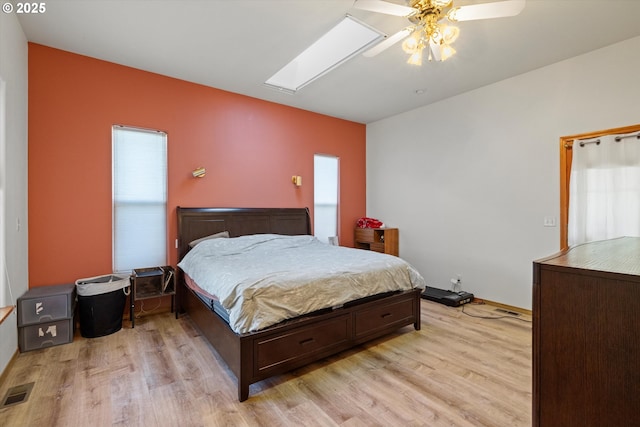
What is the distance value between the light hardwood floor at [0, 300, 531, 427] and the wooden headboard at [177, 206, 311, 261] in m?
1.28

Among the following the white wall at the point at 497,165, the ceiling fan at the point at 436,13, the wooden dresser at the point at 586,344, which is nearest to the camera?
A: the wooden dresser at the point at 586,344

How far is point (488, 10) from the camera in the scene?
1.97 meters

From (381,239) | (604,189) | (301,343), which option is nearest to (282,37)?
(301,343)

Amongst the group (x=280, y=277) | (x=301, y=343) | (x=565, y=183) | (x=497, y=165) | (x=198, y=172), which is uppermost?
(x=497, y=165)

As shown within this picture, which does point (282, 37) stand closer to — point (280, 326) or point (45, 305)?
point (280, 326)

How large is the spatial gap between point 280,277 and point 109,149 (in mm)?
2662

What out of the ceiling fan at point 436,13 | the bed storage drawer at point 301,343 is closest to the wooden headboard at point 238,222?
the bed storage drawer at point 301,343

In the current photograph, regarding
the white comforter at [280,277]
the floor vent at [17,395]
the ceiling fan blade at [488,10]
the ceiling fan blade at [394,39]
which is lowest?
the floor vent at [17,395]

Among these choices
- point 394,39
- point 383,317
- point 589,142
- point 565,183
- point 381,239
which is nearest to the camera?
point 394,39

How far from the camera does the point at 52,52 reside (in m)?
3.05

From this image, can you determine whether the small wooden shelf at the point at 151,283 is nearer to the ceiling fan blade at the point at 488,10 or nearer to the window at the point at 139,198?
the window at the point at 139,198

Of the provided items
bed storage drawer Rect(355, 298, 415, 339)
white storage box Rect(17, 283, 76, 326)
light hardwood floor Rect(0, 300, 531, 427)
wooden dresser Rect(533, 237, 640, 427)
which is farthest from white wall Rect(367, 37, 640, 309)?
white storage box Rect(17, 283, 76, 326)

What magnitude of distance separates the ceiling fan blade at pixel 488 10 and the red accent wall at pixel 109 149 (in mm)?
3066

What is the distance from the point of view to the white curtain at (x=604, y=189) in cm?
289
